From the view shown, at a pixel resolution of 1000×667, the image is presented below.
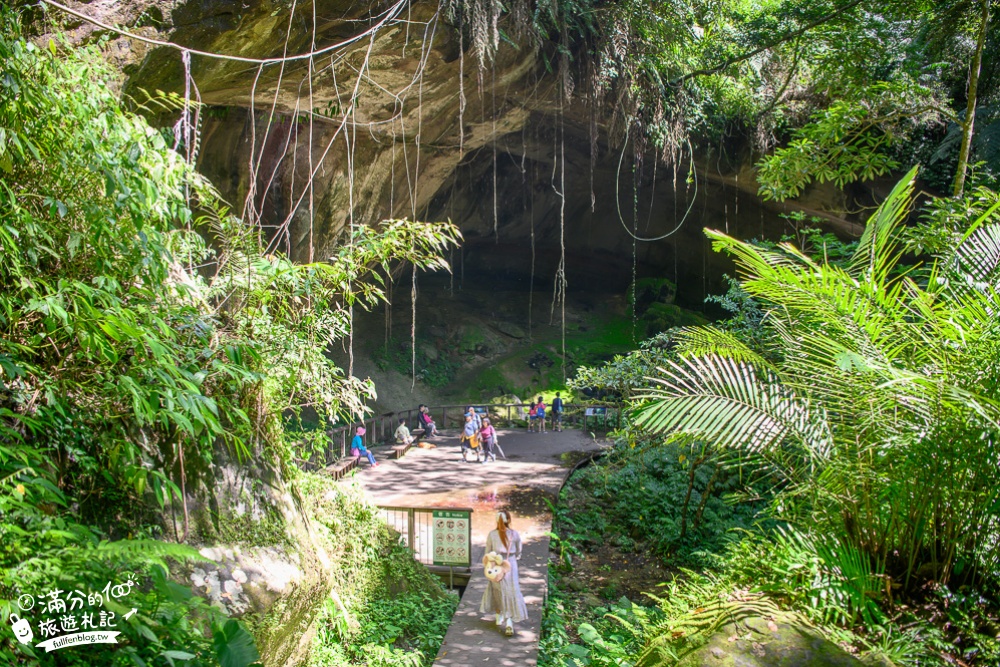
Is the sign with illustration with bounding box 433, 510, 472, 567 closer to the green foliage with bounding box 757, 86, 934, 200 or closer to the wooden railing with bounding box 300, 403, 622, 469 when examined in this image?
the green foliage with bounding box 757, 86, 934, 200

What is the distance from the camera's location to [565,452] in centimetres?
1244

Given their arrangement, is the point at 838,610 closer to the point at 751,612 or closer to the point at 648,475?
the point at 751,612

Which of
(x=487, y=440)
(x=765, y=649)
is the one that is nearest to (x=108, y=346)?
(x=765, y=649)

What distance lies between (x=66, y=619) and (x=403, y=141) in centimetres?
450

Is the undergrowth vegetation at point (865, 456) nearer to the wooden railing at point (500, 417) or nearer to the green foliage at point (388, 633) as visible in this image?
the green foliage at point (388, 633)

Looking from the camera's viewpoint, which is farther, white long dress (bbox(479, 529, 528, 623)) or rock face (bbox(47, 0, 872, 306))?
rock face (bbox(47, 0, 872, 306))

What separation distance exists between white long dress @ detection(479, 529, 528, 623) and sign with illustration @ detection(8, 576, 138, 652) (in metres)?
3.44

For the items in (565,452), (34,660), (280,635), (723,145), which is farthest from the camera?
(723,145)

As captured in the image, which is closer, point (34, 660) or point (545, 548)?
point (34, 660)

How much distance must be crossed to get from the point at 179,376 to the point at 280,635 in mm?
1887

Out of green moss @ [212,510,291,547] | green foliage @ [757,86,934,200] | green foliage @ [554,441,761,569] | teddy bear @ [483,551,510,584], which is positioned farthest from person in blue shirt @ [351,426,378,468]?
green foliage @ [757,86,934,200]

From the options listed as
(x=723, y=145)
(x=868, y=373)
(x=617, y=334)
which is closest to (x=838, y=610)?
(x=868, y=373)

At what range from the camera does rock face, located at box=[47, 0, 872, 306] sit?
6164 millimetres

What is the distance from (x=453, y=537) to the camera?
648cm
